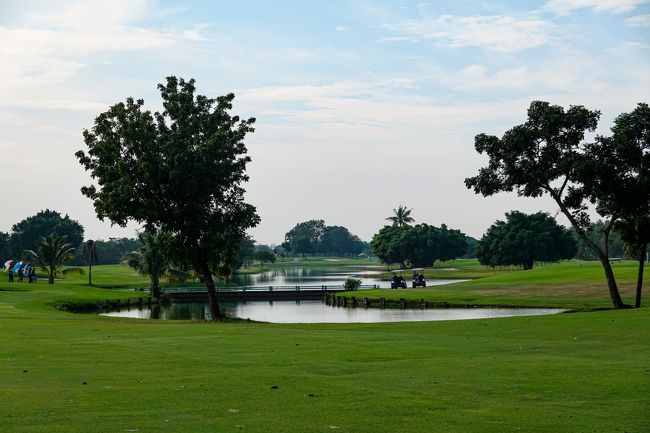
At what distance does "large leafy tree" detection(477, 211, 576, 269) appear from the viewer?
161125 mm

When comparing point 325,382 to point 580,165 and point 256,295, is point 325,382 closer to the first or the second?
point 580,165

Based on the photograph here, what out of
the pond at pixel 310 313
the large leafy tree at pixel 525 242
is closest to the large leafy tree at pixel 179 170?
the pond at pixel 310 313

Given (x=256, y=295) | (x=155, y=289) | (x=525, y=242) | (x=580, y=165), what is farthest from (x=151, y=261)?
(x=525, y=242)

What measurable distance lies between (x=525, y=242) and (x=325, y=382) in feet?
479

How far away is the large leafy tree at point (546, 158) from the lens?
5472 centimetres

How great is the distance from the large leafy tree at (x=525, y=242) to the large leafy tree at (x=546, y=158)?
105 metres

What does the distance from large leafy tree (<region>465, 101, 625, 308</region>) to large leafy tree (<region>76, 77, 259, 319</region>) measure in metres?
16.7

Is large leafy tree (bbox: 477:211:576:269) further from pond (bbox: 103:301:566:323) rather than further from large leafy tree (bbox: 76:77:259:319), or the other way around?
large leafy tree (bbox: 76:77:259:319)

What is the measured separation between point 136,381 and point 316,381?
395 centimetres

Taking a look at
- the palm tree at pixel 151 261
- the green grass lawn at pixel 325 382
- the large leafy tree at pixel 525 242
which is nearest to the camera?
the green grass lawn at pixel 325 382

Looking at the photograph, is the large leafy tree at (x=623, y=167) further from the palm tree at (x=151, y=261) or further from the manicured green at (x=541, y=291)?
the palm tree at (x=151, y=261)

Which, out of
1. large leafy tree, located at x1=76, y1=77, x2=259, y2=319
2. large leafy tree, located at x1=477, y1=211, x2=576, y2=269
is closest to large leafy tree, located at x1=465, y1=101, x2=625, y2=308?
large leafy tree, located at x1=76, y1=77, x2=259, y2=319

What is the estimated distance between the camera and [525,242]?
160 m

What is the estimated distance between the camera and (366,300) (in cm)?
8462
